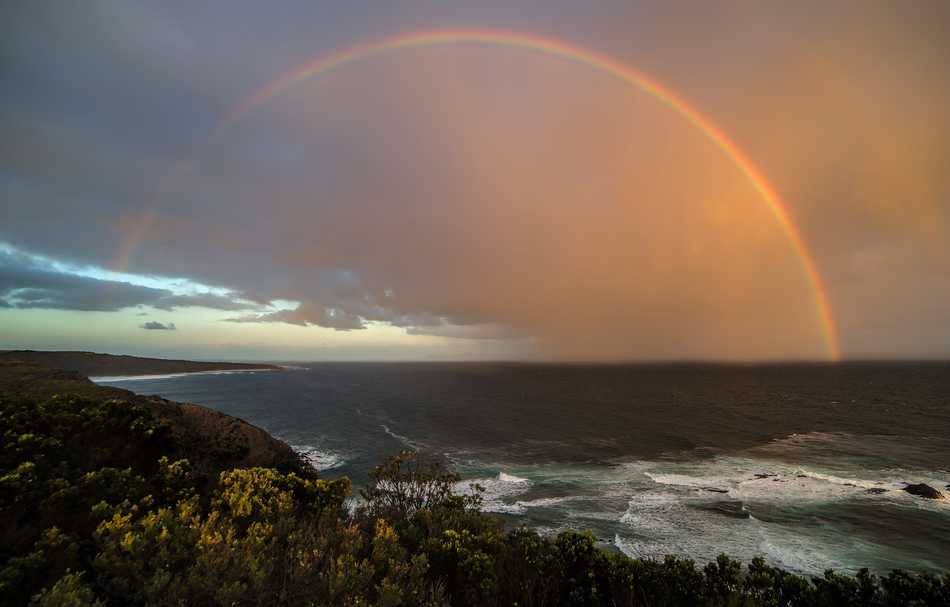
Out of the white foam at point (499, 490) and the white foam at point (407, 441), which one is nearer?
the white foam at point (499, 490)

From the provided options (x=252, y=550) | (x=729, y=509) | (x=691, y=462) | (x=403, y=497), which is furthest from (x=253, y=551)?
(x=691, y=462)

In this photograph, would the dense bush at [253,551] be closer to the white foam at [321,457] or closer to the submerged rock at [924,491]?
the white foam at [321,457]

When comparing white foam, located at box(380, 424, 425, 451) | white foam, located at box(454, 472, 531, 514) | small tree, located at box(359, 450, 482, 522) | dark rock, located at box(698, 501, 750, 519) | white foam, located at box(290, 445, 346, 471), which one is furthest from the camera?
white foam, located at box(380, 424, 425, 451)

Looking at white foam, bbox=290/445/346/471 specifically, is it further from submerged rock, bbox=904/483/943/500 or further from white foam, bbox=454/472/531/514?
submerged rock, bbox=904/483/943/500

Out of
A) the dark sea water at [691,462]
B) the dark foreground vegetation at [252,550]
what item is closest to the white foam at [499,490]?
the dark sea water at [691,462]

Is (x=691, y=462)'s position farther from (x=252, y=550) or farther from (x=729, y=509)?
(x=252, y=550)

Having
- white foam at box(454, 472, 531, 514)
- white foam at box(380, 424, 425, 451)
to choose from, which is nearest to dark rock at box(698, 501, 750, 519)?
white foam at box(454, 472, 531, 514)
